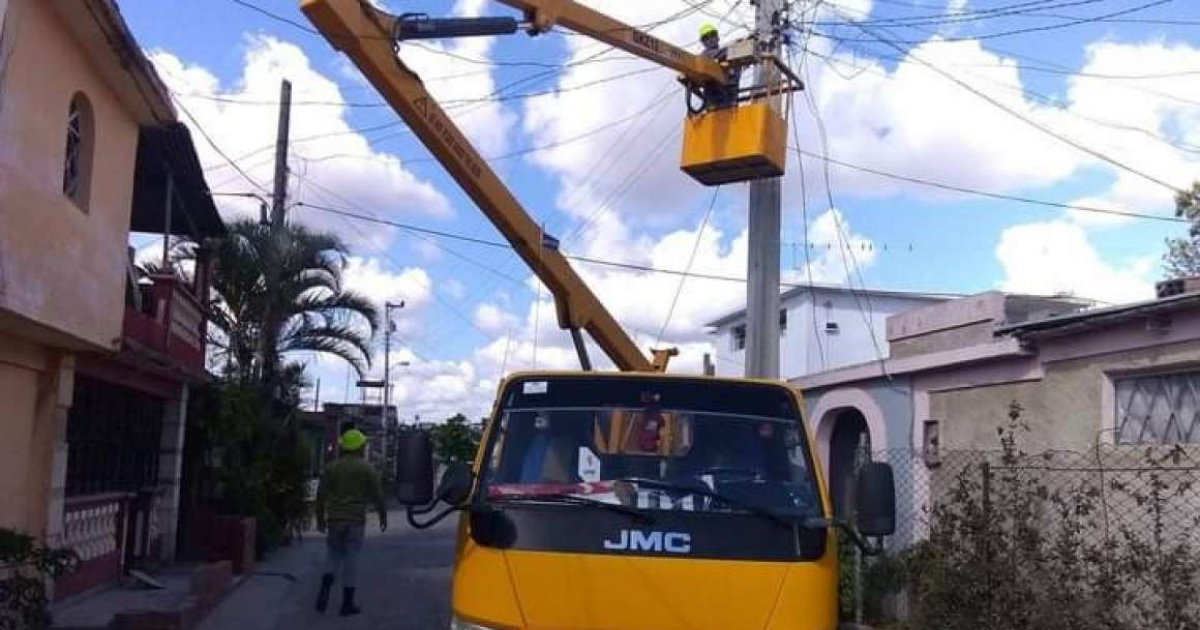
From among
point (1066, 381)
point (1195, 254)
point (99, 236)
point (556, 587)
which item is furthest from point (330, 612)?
point (1195, 254)

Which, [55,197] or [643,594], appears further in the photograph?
[55,197]

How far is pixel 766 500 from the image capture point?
5.44m

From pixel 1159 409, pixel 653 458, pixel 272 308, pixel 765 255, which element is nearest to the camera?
pixel 653 458

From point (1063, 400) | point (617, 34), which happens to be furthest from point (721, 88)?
point (1063, 400)

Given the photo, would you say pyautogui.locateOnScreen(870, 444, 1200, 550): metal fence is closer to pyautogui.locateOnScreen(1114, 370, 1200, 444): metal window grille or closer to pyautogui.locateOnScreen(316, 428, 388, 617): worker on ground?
pyautogui.locateOnScreen(1114, 370, 1200, 444): metal window grille

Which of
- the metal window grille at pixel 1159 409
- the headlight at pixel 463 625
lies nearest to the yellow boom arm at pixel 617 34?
the metal window grille at pixel 1159 409

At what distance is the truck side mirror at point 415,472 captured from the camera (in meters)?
5.73

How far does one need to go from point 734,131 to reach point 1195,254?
17813 millimetres

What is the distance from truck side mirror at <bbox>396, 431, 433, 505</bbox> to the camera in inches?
226

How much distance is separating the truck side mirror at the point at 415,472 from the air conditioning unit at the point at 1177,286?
6829 mm

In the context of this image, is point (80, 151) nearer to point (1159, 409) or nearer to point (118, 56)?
point (118, 56)

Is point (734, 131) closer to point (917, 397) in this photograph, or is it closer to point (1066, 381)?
point (917, 397)

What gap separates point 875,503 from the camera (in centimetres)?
546

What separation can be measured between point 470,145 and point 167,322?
13.4ft
